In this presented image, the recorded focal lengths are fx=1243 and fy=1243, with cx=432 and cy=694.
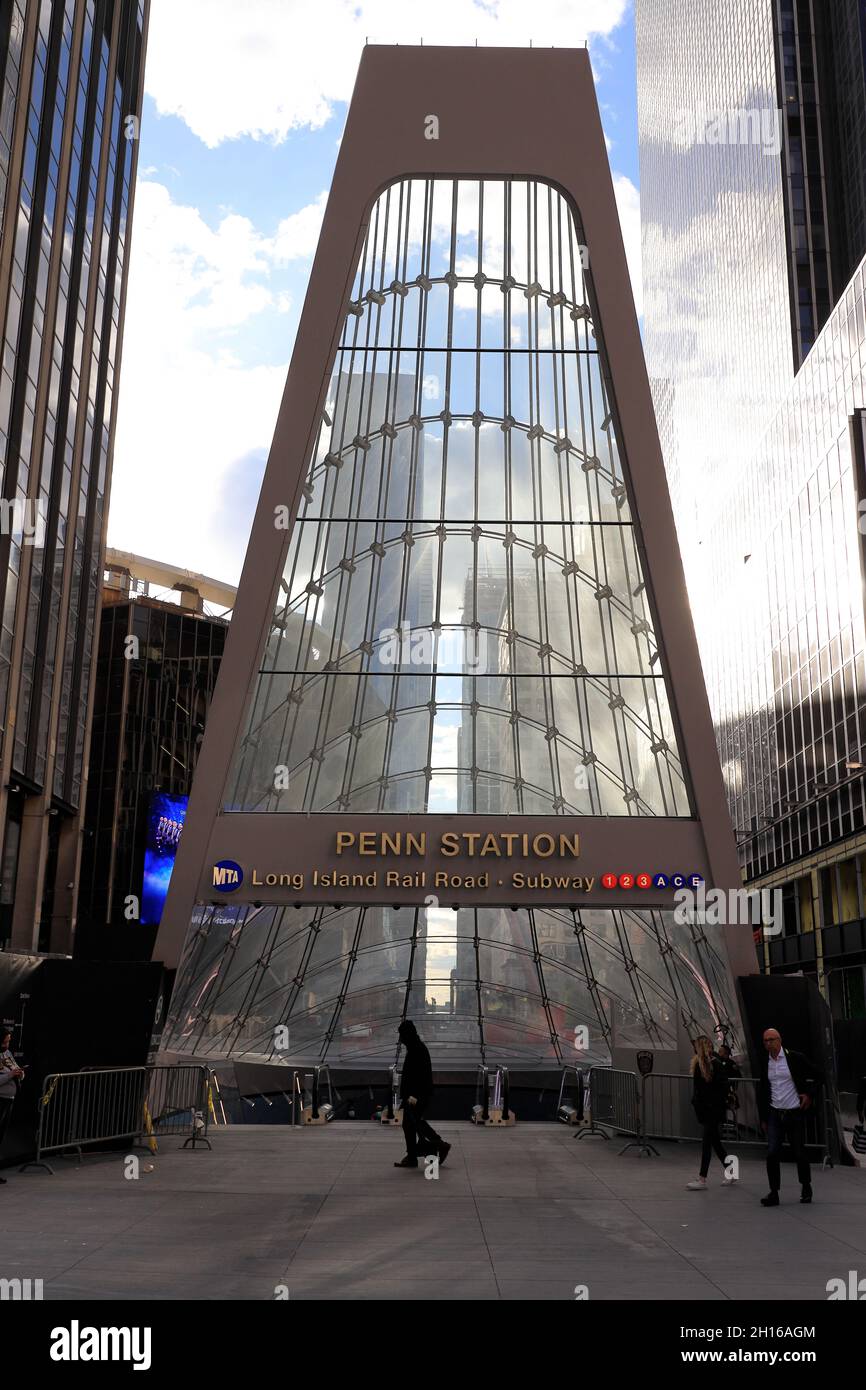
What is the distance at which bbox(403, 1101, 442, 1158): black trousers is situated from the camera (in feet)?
53.3

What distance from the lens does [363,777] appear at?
25.7 meters

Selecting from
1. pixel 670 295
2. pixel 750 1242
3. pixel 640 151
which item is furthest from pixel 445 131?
pixel 640 151

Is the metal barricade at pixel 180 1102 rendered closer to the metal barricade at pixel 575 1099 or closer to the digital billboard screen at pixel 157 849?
the metal barricade at pixel 575 1099

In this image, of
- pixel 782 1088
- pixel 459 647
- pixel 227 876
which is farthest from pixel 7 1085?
pixel 459 647

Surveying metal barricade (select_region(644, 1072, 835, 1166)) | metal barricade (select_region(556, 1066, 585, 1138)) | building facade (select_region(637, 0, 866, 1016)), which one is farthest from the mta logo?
building facade (select_region(637, 0, 866, 1016))

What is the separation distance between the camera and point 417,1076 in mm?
16078

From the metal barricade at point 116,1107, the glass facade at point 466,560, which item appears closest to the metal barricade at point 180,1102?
the metal barricade at point 116,1107

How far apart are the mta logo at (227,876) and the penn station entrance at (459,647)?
7 cm

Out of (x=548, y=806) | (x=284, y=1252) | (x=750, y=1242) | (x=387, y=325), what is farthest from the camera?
(x=387, y=325)

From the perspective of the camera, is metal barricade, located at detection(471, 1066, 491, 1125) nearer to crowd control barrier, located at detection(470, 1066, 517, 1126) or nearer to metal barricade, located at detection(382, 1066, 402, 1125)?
crowd control barrier, located at detection(470, 1066, 517, 1126)

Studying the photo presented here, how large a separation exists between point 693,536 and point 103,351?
239 ft

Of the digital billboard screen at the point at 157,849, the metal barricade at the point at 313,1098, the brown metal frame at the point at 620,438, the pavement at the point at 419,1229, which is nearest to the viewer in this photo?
the pavement at the point at 419,1229

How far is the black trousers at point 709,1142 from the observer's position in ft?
49.0

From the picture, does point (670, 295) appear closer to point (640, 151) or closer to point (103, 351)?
point (640, 151)
